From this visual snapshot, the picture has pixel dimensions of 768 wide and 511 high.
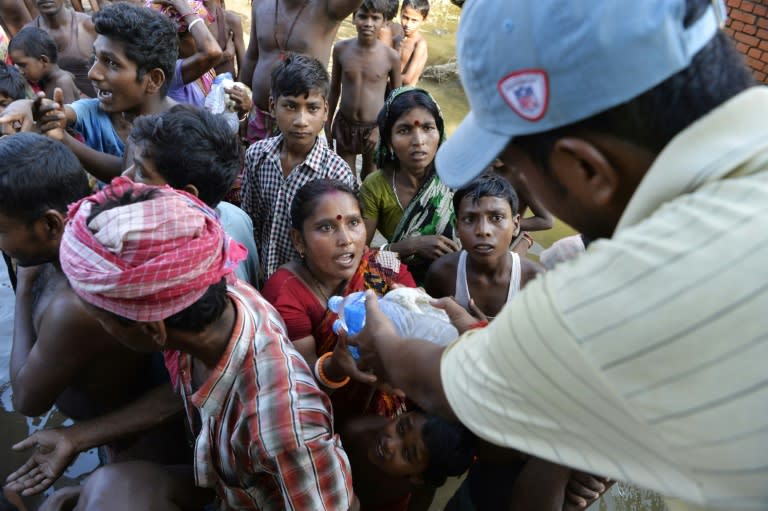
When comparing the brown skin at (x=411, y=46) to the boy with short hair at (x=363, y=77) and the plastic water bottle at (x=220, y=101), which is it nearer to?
the boy with short hair at (x=363, y=77)

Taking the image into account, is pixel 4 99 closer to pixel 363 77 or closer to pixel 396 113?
pixel 396 113

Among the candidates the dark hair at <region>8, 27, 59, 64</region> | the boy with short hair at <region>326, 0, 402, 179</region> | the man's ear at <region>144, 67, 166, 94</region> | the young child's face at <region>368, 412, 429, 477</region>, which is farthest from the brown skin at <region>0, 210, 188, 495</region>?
the boy with short hair at <region>326, 0, 402, 179</region>

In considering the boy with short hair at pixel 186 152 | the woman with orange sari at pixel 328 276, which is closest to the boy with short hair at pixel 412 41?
the woman with orange sari at pixel 328 276

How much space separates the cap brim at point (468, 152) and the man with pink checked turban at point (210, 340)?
73cm

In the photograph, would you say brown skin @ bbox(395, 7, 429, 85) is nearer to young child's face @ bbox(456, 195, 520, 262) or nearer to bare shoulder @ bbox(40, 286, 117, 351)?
young child's face @ bbox(456, 195, 520, 262)

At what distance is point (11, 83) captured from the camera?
12.1 feet

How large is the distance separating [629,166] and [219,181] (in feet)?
6.10

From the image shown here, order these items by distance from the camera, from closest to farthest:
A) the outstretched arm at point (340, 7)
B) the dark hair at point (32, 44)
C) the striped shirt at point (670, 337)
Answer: the striped shirt at point (670, 337)
the outstretched arm at point (340, 7)
the dark hair at point (32, 44)

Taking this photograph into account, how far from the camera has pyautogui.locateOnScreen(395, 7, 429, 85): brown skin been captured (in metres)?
6.19

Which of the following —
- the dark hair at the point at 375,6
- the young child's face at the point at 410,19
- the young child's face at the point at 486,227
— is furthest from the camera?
the young child's face at the point at 410,19

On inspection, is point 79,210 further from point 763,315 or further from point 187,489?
point 763,315

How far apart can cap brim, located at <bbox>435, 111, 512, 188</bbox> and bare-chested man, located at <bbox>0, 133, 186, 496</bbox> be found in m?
1.29

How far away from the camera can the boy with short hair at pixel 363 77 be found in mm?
5039

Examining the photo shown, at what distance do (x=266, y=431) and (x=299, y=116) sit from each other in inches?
84.0
